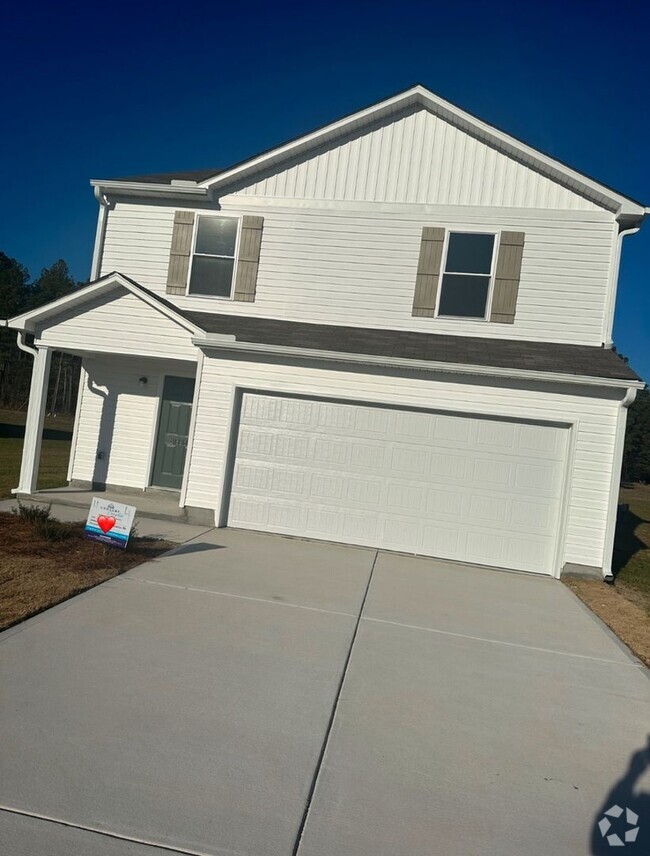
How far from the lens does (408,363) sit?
8.22 meters

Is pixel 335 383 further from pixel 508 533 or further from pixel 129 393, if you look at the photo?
pixel 129 393

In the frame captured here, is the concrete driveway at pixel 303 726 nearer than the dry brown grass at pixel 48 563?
Yes

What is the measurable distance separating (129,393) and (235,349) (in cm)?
307

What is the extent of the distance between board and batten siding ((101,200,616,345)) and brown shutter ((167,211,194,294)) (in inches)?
7.0

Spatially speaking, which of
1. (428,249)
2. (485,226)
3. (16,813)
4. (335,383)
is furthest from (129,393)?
(16,813)

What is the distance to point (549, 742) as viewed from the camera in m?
3.48

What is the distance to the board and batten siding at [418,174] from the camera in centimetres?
966

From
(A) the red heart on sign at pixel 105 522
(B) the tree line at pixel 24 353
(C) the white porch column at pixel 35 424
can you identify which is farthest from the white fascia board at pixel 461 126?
(B) the tree line at pixel 24 353

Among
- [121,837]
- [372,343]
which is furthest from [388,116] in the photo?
[121,837]

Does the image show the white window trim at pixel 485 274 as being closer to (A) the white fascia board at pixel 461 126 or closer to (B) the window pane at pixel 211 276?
(A) the white fascia board at pixel 461 126

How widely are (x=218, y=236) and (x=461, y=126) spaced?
4.62 metres

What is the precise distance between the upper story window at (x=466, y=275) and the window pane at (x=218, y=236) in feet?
12.6

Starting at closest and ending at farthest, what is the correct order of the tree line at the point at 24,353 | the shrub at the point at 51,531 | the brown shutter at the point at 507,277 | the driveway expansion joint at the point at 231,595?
the driveway expansion joint at the point at 231,595, the shrub at the point at 51,531, the brown shutter at the point at 507,277, the tree line at the point at 24,353

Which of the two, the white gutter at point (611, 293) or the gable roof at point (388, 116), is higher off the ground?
the gable roof at point (388, 116)
